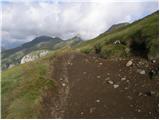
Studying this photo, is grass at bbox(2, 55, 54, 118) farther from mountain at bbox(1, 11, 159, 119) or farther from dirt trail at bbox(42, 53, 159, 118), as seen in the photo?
dirt trail at bbox(42, 53, 159, 118)

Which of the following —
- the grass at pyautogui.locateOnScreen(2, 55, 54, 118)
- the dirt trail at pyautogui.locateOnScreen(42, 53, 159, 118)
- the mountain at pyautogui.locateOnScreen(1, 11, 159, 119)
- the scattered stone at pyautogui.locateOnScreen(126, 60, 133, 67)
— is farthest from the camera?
the scattered stone at pyautogui.locateOnScreen(126, 60, 133, 67)

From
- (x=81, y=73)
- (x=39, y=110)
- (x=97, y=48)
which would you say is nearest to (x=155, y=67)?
(x=81, y=73)

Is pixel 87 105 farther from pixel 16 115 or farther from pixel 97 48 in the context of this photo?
pixel 97 48

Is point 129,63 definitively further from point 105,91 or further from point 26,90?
point 26,90

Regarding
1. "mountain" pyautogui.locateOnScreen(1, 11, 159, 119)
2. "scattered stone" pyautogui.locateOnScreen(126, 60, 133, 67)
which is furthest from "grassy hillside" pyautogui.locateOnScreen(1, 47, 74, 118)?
"scattered stone" pyautogui.locateOnScreen(126, 60, 133, 67)

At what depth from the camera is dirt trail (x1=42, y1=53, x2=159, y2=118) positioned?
33.8 metres

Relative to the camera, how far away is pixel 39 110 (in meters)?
35.2

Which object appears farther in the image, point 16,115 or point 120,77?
point 120,77

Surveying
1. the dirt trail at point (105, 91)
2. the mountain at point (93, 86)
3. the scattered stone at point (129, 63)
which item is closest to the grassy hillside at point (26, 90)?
the mountain at point (93, 86)

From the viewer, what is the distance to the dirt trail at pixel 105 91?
111 feet

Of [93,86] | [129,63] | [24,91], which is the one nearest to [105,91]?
[93,86]

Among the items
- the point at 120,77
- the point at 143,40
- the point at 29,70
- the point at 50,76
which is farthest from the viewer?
the point at 143,40

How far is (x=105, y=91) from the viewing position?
39.5 metres

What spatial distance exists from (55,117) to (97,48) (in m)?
35.0
